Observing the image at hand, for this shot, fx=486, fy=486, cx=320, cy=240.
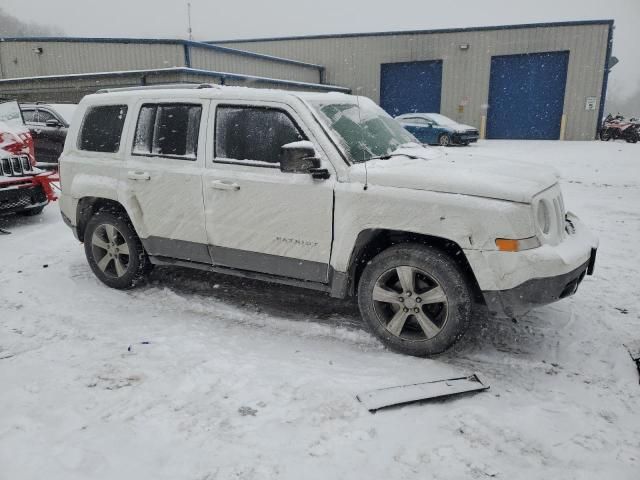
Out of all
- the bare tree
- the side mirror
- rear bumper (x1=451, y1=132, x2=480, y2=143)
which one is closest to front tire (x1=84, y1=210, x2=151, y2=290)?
the side mirror

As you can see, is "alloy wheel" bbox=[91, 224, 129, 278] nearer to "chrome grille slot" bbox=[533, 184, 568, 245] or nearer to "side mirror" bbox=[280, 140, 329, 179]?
"side mirror" bbox=[280, 140, 329, 179]

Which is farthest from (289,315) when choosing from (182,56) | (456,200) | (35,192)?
(182,56)

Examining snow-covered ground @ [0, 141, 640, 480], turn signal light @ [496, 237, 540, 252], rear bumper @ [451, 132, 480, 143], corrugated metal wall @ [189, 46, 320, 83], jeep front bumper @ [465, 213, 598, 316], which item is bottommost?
snow-covered ground @ [0, 141, 640, 480]

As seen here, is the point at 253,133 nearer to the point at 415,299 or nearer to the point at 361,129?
the point at 361,129

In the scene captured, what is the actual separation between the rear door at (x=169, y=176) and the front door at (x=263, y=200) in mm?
147

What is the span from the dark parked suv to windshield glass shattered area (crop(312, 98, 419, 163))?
10437 mm

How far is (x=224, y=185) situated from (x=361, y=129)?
4.09ft

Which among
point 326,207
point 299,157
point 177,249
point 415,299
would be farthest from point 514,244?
point 177,249

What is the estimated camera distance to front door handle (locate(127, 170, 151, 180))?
4449mm

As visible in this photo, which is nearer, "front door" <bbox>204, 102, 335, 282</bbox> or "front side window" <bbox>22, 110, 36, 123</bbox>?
"front door" <bbox>204, 102, 335, 282</bbox>

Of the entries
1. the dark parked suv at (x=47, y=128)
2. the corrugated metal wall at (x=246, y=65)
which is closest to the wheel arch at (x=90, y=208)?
the dark parked suv at (x=47, y=128)

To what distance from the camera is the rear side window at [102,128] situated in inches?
185

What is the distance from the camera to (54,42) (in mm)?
20109

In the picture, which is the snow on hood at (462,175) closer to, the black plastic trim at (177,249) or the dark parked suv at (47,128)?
the black plastic trim at (177,249)
